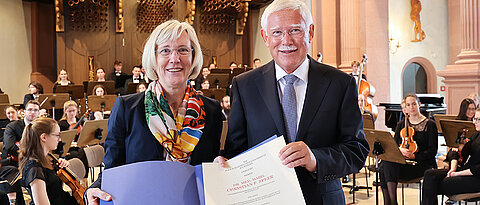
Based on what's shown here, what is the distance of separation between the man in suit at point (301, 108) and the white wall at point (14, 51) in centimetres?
1492

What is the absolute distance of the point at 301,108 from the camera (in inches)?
76.7

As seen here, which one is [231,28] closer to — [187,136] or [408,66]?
[408,66]

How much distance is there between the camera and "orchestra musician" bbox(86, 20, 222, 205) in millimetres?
2016

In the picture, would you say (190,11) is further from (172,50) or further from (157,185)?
(157,185)

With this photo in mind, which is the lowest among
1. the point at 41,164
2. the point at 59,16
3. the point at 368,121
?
the point at 41,164

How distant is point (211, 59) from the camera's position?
59.9ft

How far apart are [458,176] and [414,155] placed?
80cm

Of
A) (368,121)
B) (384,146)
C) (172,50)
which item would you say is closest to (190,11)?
(368,121)

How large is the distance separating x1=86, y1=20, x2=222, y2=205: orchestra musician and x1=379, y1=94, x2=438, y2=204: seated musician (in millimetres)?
4613

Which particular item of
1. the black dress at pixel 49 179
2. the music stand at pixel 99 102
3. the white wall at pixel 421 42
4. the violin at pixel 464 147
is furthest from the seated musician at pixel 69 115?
the white wall at pixel 421 42

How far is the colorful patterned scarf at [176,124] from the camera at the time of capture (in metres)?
1.99

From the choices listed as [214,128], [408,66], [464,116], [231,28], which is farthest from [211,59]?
[214,128]

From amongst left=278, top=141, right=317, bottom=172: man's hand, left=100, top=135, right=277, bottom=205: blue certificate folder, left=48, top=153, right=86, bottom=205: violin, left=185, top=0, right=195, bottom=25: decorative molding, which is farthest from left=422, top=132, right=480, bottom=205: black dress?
left=185, top=0, right=195, bottom=25: decorative molding

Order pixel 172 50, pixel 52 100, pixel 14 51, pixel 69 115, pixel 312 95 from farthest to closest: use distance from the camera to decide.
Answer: pixel 14 51 < pixel 52 100 < pixel 69 115 < pixel 172 50 < pixel 312 95
